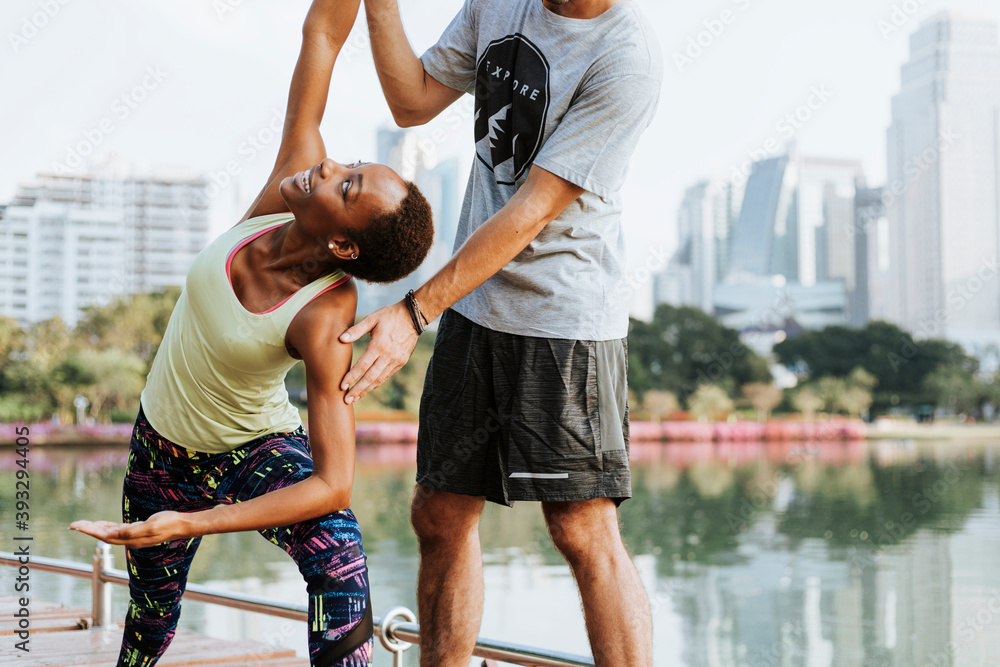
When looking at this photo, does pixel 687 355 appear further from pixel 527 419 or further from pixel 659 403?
pixel 527 419

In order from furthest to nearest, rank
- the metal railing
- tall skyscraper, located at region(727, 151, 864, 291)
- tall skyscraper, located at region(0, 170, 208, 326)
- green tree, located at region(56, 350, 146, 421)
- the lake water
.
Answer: tall skyscraper, located at region(727, 151, 864, 291) → tall skyscraper, located at region(0, 170, 208, 326) → green tree, located at region(56, 350, 146, 421) → the lake water → the metal railing

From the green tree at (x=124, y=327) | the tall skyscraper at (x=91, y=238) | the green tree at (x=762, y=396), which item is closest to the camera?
the green tree at (x=124, y=327)

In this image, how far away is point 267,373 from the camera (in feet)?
5.07

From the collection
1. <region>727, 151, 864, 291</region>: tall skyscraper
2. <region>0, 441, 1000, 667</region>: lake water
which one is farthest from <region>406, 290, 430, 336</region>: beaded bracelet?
<region>727, 151, 864, 291</region>: tall skyscraper

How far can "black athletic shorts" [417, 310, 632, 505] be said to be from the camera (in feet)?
5.17

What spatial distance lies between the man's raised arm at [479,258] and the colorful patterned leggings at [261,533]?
0.78ft

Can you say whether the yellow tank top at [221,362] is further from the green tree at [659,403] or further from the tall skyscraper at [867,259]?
the tall skyscraper at [867,259]

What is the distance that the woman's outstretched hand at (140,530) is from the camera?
46.3 inches

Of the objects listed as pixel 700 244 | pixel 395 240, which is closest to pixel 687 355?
pixel 700 244

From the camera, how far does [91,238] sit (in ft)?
158

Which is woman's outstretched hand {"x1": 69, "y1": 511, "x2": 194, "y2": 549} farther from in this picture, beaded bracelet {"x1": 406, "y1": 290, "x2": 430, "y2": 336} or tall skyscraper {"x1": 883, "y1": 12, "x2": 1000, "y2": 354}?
tall skyscraper {"x1": 883, "y1": 12, "x2": 1000, "y2": 354}

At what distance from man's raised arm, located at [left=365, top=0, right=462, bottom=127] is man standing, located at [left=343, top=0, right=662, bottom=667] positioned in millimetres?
152

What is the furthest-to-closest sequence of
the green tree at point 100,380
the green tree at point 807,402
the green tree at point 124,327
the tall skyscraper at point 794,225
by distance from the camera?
the tall skyscraper at point 794,225 < the green tree at point 807,402 < the green tree at point 124,327 < the green tree at point 100,380

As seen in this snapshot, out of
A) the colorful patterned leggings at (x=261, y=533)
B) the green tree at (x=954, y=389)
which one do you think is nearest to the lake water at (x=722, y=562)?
the green tree at (x=954, y=389)
